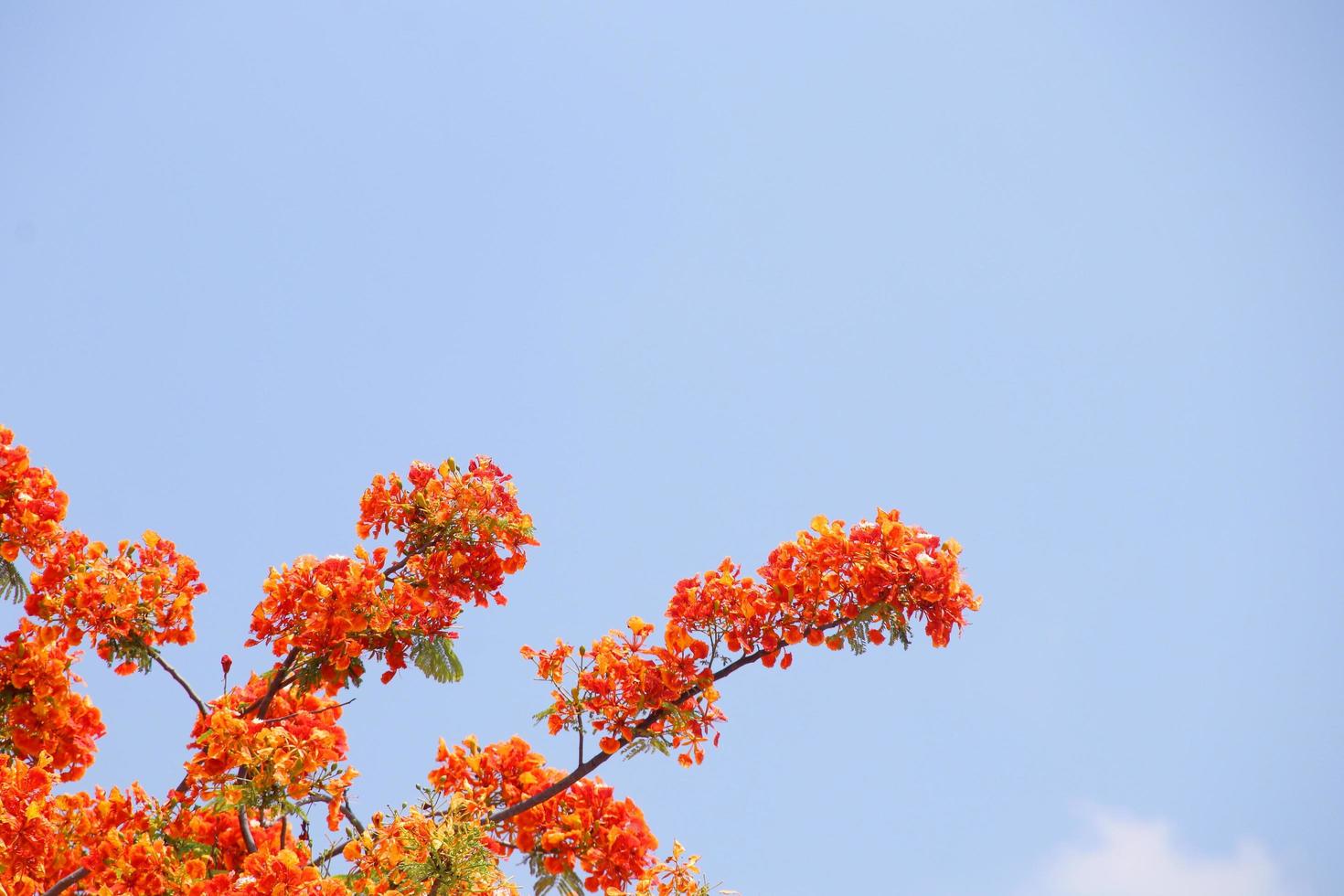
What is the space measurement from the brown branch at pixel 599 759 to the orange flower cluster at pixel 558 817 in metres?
0.16

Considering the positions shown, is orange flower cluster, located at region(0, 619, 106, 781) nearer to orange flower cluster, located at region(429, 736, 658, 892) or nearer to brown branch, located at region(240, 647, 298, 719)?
brown branch, located at region(240, 647, 298, 719)

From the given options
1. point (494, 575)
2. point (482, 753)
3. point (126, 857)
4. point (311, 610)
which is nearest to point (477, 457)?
point (494, 575)

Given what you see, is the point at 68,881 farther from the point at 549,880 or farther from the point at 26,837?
the point at 549,880

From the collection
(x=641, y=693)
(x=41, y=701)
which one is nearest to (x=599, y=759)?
(x=641, y=693)

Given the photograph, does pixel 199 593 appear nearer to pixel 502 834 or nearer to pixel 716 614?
pixel 502 834

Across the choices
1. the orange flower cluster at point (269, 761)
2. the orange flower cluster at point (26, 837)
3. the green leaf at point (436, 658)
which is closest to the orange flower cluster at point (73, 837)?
the orange flower cluster at point (26, 837)

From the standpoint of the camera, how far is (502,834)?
5438 millimetres

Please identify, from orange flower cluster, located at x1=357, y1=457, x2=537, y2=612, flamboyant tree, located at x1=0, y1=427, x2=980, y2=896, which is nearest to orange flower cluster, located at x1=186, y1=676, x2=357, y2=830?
flamboyant tree, located at x1=0, y1=427, x2=980, y2=896

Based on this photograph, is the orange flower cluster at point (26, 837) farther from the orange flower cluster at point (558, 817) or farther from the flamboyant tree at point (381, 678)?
the orange flower cluster at point (558, 817)

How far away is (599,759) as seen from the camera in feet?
16.9

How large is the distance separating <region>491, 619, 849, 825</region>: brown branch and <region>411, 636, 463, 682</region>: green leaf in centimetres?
110

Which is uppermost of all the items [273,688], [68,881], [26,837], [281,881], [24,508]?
[24,508]

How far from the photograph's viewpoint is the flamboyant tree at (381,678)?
453 cm

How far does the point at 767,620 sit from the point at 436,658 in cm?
200
